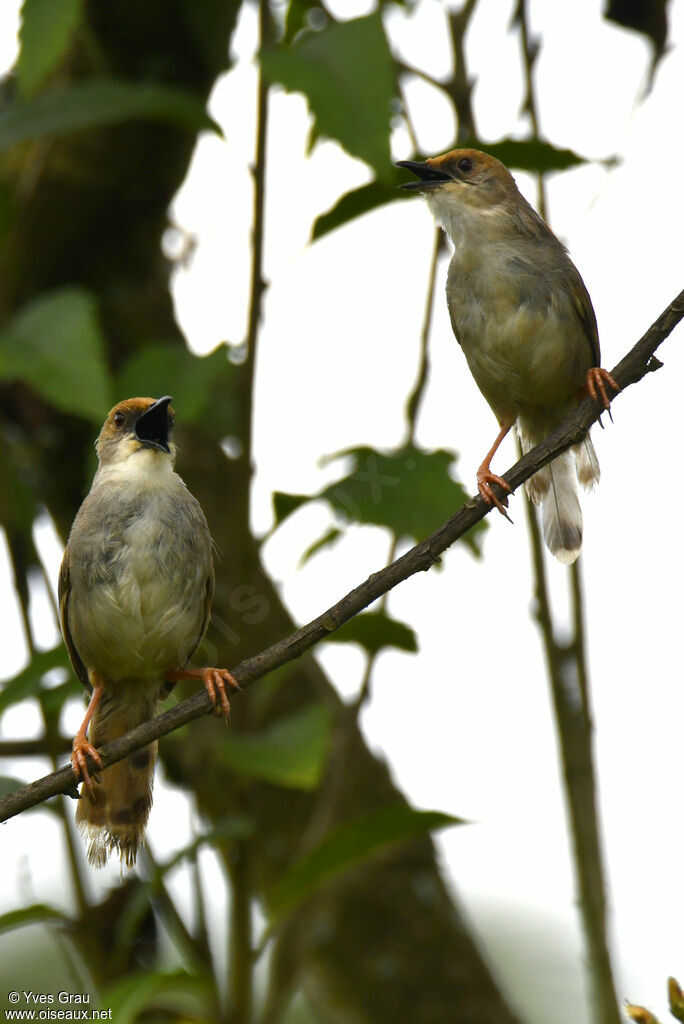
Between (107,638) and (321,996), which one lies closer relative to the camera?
(107,638)

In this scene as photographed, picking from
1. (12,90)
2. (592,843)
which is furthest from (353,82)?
(12,90)

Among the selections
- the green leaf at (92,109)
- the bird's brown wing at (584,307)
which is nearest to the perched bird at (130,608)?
the green leaf at (92,109)

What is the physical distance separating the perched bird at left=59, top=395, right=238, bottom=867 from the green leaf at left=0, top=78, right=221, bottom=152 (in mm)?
815

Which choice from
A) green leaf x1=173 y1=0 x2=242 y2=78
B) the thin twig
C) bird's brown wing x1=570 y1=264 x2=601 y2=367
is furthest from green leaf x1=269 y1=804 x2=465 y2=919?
green leaf x1=173 y1=0 x2=242 y2=78

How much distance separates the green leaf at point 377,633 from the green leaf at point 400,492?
9.5 inches

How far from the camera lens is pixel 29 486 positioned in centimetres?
457

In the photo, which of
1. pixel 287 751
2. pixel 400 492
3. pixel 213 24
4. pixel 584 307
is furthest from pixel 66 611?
pixel 213 24

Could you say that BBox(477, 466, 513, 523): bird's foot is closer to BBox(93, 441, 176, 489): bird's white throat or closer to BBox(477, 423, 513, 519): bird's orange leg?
BBox(477, 423, 513, 519): bird's orange leg

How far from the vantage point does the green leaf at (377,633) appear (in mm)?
3475

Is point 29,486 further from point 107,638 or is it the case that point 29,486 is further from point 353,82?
point 353,82

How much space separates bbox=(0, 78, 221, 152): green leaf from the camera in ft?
12.0

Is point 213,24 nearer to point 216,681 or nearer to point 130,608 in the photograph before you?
point 130,608

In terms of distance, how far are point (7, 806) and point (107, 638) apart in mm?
1073

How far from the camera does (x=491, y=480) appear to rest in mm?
3199
